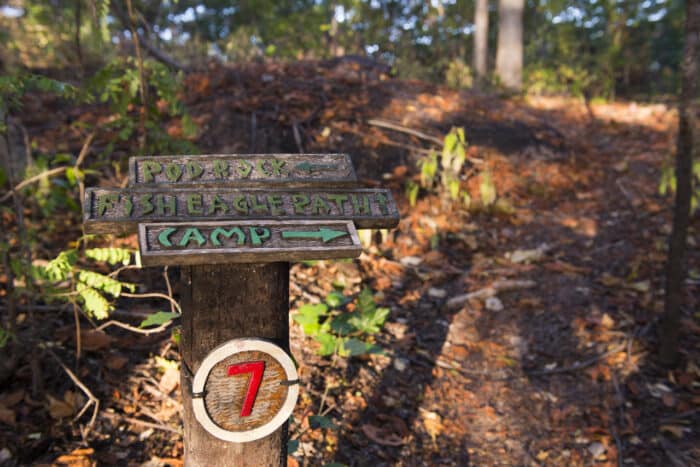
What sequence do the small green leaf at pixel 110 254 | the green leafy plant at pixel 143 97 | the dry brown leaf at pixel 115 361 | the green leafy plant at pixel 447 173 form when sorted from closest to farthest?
the small green leaf at pixel 110 254 < the dry brown leaf at pixel 115 361 < the green leafy plant at pixel 143 97 < the green leafy plant at pixel 447 173

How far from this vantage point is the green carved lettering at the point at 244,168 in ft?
6.70

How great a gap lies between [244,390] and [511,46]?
9346 mm

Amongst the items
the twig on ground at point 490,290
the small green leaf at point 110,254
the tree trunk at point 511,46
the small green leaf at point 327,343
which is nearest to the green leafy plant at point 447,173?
the twig on ground at point 490,290

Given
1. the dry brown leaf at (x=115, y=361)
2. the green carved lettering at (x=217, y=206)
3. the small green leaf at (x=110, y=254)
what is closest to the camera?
the green carved lettering at (x=217, y=206)

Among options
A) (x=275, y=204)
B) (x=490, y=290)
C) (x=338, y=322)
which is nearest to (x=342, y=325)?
(x=338, y=322)

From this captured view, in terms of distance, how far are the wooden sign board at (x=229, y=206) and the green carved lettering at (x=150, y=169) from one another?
0.23 feet

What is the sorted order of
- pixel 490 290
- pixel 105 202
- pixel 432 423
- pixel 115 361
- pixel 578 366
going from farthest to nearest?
pixel 490 290 → pixel 578 366 → pixel 432 423 → pixel 115 361 → pixel 105 202

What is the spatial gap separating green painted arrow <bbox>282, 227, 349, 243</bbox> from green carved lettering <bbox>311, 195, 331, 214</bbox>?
0.11 meters

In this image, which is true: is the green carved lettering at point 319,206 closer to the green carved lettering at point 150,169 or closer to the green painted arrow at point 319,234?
the green painted arrow at point 319,234

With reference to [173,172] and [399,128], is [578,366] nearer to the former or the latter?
[173,172]

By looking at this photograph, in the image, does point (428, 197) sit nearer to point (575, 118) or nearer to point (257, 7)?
point (575, 118)

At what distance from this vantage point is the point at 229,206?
188 cm

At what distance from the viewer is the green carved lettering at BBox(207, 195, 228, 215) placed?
1.84m

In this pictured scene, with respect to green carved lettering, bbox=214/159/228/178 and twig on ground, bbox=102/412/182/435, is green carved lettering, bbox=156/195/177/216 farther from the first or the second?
twig on ground, bbox=102/412/182/435
